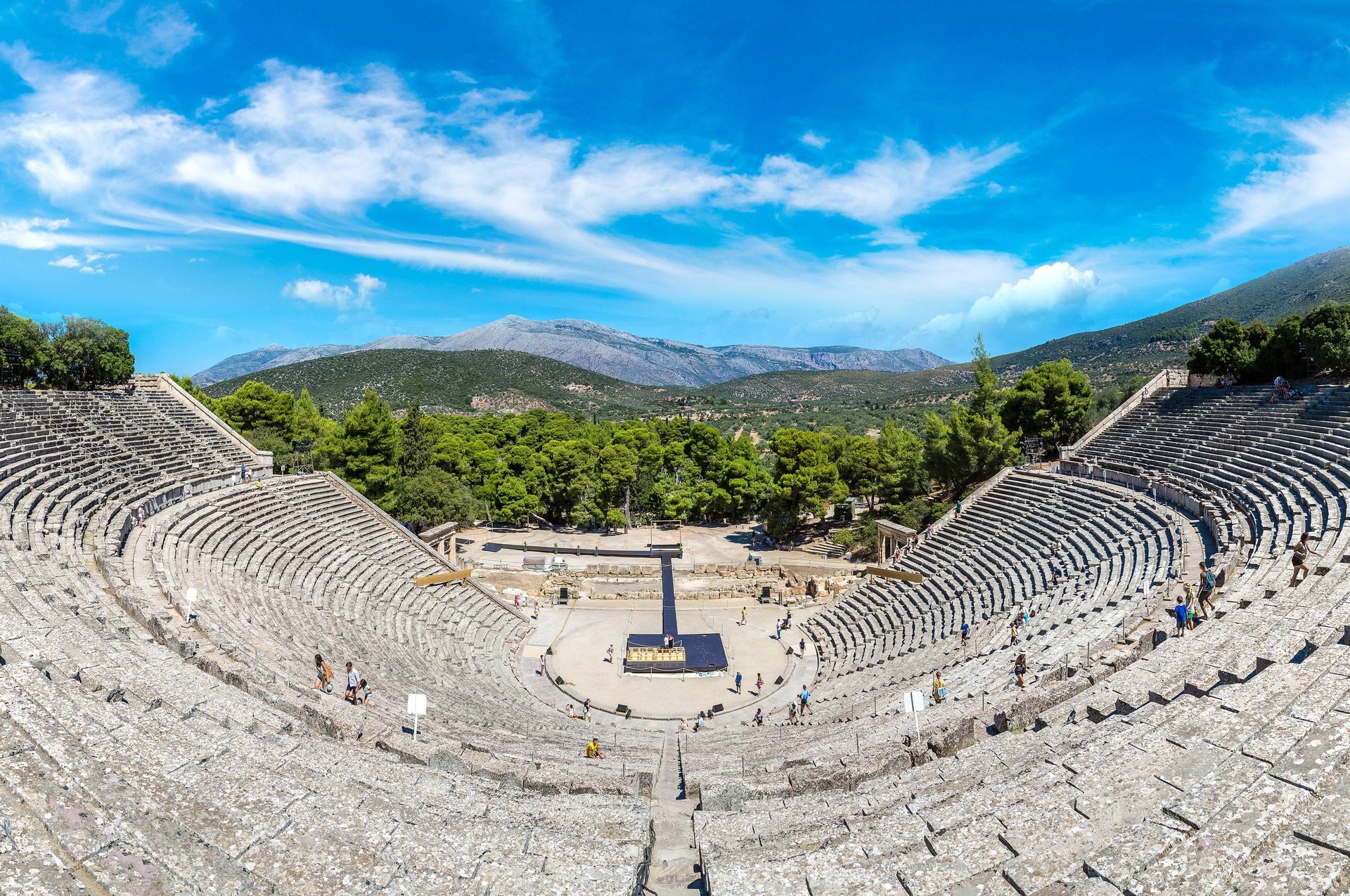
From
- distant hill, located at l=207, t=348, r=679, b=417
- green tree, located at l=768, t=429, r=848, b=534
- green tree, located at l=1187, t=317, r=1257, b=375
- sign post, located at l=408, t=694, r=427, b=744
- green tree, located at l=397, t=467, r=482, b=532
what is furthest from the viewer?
distant hill, located at l=207, t=348, r=679, b=417

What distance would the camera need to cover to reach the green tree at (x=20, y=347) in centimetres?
3200

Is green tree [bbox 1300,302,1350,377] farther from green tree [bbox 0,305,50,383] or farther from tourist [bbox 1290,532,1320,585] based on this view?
green tree [bbox 0,305,50,383]

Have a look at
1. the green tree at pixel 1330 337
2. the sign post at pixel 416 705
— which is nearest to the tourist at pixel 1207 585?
the sign post at pixel 416 705

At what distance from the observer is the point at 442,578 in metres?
26.0

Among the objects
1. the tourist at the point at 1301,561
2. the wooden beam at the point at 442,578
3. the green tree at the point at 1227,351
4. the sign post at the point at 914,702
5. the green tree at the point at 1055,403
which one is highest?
the green tree at the point at 1227,351

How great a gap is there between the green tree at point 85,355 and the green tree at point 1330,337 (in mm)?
58572

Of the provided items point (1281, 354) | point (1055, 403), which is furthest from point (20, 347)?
point (1281, 354)

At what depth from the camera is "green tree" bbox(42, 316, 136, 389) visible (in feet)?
110

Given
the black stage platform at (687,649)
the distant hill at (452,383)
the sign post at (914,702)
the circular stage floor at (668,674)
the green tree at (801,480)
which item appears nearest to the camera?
Answer: the sign post at (914,702)

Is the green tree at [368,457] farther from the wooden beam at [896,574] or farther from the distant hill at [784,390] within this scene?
the distant hill at [784,390]

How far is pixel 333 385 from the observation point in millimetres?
120000

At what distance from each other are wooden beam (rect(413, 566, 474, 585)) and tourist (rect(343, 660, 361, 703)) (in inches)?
460

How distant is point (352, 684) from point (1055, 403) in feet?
128

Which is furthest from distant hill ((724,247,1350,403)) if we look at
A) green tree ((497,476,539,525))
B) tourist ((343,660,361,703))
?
tourist ((343,660,361,703))
